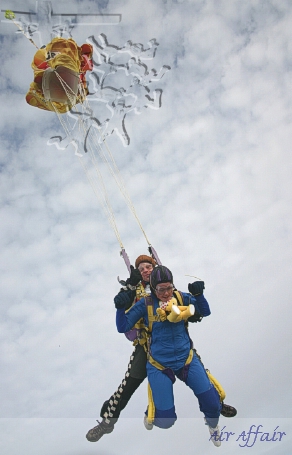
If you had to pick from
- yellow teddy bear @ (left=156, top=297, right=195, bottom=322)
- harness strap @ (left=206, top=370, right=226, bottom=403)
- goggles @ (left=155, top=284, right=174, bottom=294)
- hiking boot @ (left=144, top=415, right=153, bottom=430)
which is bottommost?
hiking boot @ (left=144, top=415, right=153, bottom=430)

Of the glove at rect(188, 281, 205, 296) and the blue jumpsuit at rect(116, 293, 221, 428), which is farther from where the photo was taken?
the glove at rect(188, 281, 205, 296)

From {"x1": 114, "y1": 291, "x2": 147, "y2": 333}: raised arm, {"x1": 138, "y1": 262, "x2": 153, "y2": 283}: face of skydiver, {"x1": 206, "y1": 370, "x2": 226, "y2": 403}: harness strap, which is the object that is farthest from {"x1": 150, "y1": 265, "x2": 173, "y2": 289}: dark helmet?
{"x1": 206, "y1": 370, "x2": 226, "y2": 403}: harness strap

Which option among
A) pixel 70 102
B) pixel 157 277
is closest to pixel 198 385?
pixel 157 277

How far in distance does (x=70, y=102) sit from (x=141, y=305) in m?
5.17

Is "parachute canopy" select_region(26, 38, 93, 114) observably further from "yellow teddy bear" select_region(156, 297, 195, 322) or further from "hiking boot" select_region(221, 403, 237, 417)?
"hiking boot" select_region(221, 403, 237, 417)

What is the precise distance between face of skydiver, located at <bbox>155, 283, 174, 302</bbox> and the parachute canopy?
475 cm

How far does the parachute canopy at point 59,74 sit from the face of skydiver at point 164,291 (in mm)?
4752

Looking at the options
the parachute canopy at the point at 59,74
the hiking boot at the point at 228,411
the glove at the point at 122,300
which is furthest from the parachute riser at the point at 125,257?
the parachute canopy at the point at 59,74

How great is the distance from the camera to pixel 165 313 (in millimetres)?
5094

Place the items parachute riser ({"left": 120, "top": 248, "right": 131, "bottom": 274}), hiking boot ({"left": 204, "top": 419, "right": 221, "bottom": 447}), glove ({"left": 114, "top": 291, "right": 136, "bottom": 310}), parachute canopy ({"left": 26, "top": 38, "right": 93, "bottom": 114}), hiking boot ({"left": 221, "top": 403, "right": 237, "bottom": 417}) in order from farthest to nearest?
parachute canopy ({"left": 26, "top": 38, "right": 93, "bottom": 114}) → parachute riser ({"left": 120, "top": 248, "right": 131, "bottom": 274}) → hiking boot ({"left": 221, "top": 403, "right": 237, "bottom": 417}) → hiking boot ({"left": 204, "top": 419, "right": 221, "bottom": 447}) → glove ({"left": 114, "top": 291, "right": 136, "bottom": 310})

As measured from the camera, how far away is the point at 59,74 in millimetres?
7270

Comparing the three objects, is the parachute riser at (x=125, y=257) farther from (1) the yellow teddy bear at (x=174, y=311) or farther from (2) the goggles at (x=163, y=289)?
(1) the yellow teddy bear at (x=174, y=311)

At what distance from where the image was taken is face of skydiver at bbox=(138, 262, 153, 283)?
6293 millimetres

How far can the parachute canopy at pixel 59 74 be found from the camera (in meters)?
7.22
